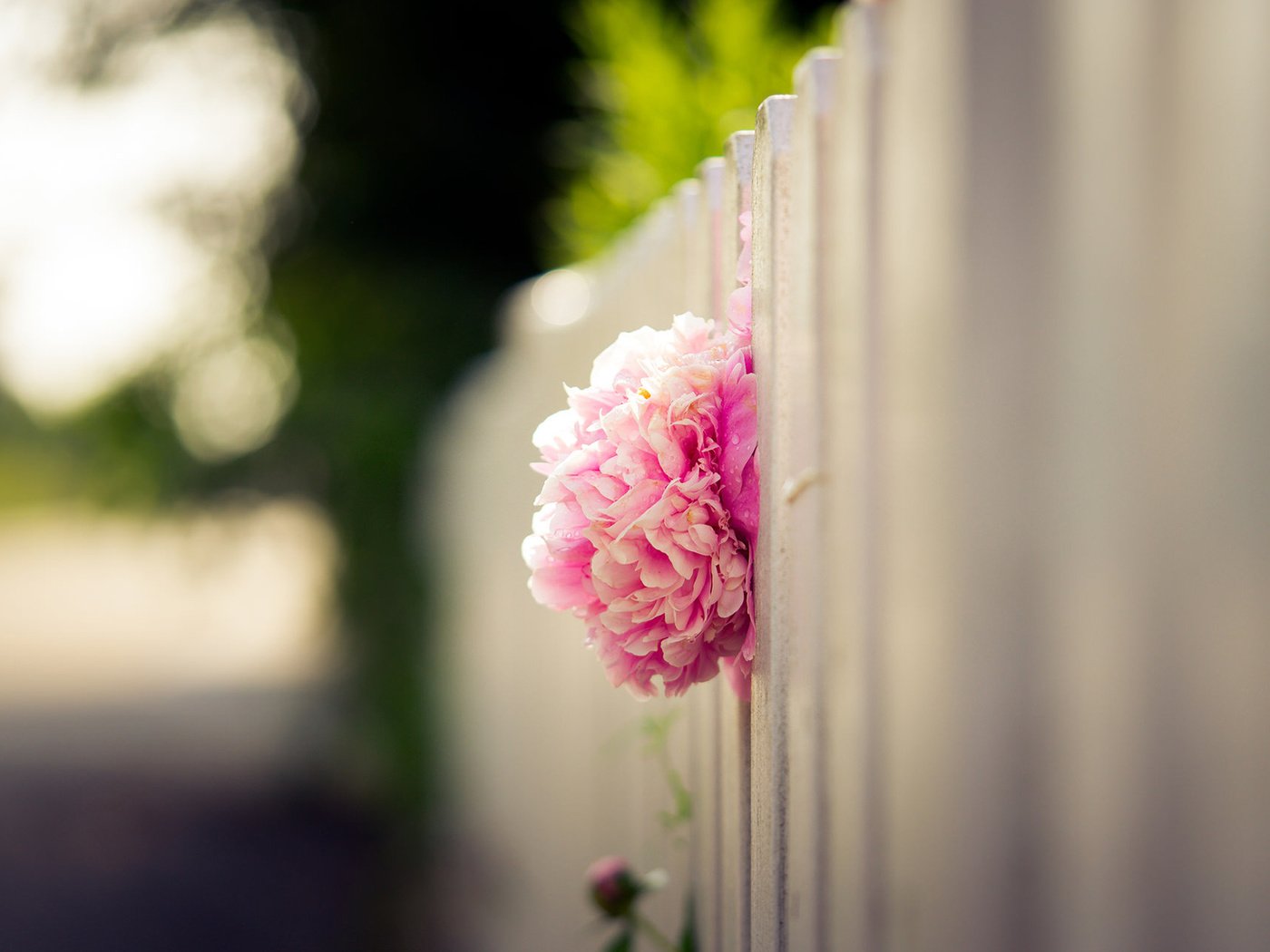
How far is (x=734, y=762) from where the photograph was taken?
4.05ft

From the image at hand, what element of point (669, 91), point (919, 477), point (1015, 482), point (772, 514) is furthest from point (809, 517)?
point (669, 91)

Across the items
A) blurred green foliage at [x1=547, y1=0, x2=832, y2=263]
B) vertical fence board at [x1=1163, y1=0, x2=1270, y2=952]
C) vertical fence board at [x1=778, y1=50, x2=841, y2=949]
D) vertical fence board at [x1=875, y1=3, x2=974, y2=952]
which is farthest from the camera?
blurred green foliage at [x1=547, y1=0, x2=832, y2=263]

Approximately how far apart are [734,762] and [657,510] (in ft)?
1.24

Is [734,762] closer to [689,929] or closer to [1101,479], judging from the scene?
[689,929]

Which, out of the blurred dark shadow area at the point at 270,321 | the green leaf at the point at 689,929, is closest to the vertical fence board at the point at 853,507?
the green leaf at the point at 689,929

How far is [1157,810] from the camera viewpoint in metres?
0.59

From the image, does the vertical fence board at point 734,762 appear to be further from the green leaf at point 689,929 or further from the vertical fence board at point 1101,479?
the vertical fence board at point 1101,479

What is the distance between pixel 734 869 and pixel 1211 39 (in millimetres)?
896

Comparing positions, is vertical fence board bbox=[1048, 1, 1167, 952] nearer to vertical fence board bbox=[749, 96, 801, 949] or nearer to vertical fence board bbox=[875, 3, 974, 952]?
vertical fence board bbox=[875, 3, 974, 952]

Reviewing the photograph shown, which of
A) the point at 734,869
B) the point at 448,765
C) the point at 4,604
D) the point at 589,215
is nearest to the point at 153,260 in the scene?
the point at 448,765

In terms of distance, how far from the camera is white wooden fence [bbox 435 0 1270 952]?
56 centimetres

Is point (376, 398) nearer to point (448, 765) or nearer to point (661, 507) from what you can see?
point (448, 765)

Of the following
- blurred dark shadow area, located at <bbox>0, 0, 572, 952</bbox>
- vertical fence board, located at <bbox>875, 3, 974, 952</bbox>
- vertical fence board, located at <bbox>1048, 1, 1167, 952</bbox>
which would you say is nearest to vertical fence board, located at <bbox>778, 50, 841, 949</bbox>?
vertical fence board, located at <bbox>875, 3, 974, 952</bbox>

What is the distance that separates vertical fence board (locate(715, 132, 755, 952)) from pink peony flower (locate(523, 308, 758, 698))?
4.9 inches
